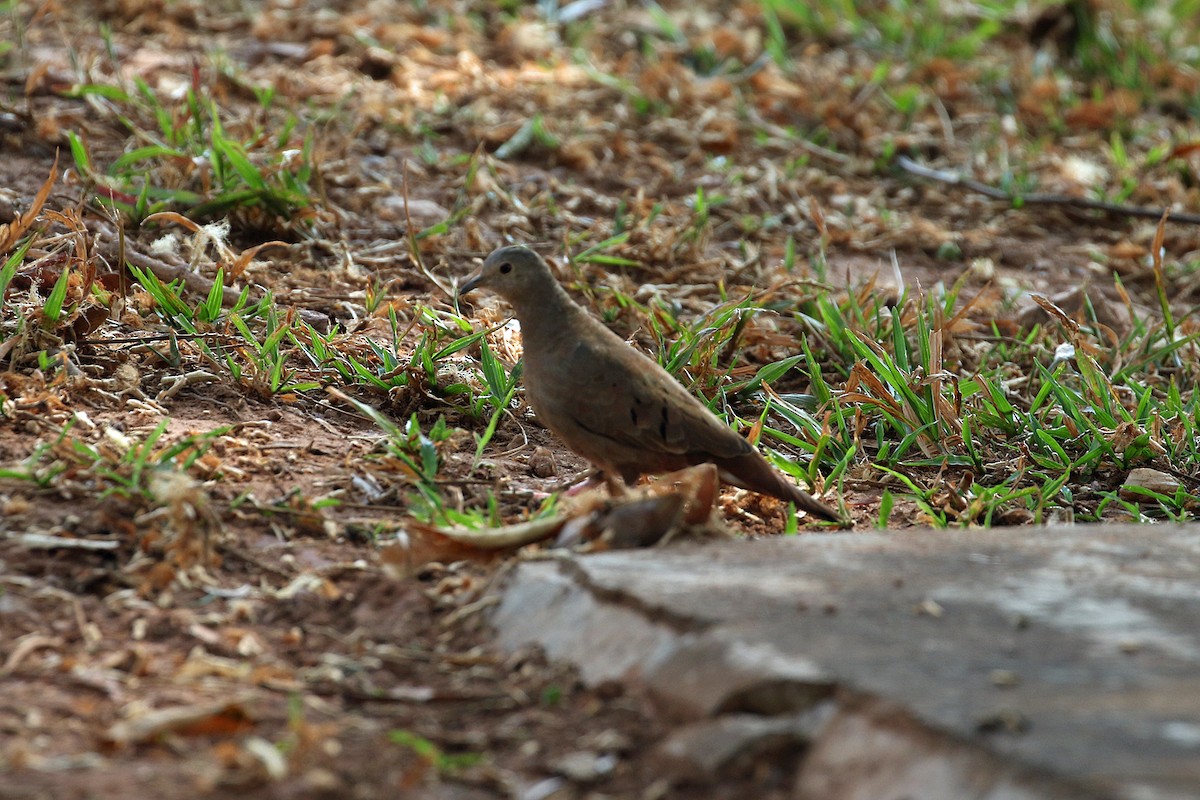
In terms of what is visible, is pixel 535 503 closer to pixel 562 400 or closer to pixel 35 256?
pixel 562 400

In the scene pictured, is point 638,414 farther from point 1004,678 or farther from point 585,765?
point 1004,678

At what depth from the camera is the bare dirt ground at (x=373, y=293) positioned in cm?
223

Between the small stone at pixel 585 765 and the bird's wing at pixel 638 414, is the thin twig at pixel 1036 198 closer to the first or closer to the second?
the bird's wing at pixel 638 414

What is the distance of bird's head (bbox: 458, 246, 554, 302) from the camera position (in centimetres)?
385

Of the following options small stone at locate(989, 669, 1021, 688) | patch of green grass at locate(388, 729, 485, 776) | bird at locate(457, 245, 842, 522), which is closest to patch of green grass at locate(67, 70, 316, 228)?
bird at locate(457, 245, 842, 522)

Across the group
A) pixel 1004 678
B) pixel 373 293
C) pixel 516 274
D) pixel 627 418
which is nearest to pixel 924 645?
pixel 1004 678

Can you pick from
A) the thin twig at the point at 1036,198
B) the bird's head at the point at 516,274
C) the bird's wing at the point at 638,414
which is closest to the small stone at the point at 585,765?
the bird's wing at the point at 638,414

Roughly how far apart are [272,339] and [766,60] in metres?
4.75

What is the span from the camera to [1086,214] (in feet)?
21.4

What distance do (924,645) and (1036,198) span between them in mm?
4716

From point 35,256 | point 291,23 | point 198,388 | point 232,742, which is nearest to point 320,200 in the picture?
point 35,256

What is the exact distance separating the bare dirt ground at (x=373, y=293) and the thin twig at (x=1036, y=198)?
0.27 feet

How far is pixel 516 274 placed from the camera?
3873mm

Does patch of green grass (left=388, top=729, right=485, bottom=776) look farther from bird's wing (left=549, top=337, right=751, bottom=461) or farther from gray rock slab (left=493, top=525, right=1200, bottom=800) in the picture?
bird's wing (left=549, top=337, right=751, bottom=461)
